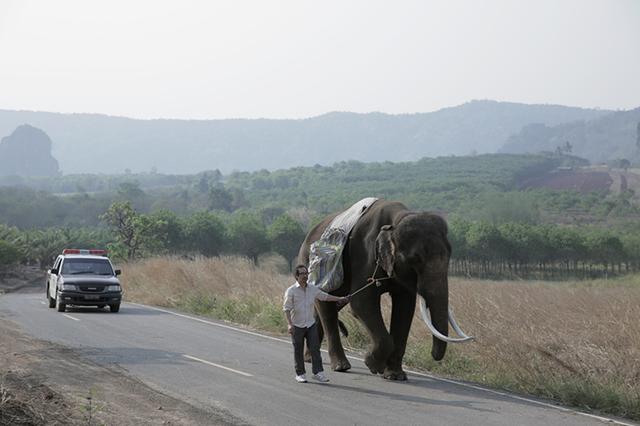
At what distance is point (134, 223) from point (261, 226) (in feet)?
160

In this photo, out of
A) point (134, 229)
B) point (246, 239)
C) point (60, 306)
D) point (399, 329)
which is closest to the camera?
point (399, 329)

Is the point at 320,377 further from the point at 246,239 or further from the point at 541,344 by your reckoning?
the point at 246,239

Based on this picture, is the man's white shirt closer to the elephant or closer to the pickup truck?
the elephant

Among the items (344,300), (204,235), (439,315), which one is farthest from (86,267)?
(204,235)

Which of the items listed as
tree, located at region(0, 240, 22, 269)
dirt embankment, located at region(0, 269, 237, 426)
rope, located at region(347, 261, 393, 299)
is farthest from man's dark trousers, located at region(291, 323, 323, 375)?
tree, located at region(0, 240, 22, 269)

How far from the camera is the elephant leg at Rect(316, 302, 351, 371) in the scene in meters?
14.1

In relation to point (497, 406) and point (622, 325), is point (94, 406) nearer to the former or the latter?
point (497, 406)

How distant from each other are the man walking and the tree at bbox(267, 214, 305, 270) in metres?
Result: 91.3

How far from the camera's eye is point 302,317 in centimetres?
1306

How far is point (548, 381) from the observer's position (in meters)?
12.8

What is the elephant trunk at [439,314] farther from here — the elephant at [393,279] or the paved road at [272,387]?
the paved road at [272,387]

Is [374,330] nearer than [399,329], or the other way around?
[374,330]

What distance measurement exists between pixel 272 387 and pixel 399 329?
7.17 feet

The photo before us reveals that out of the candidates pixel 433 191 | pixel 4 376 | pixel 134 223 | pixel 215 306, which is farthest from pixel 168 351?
pixel 433 191
